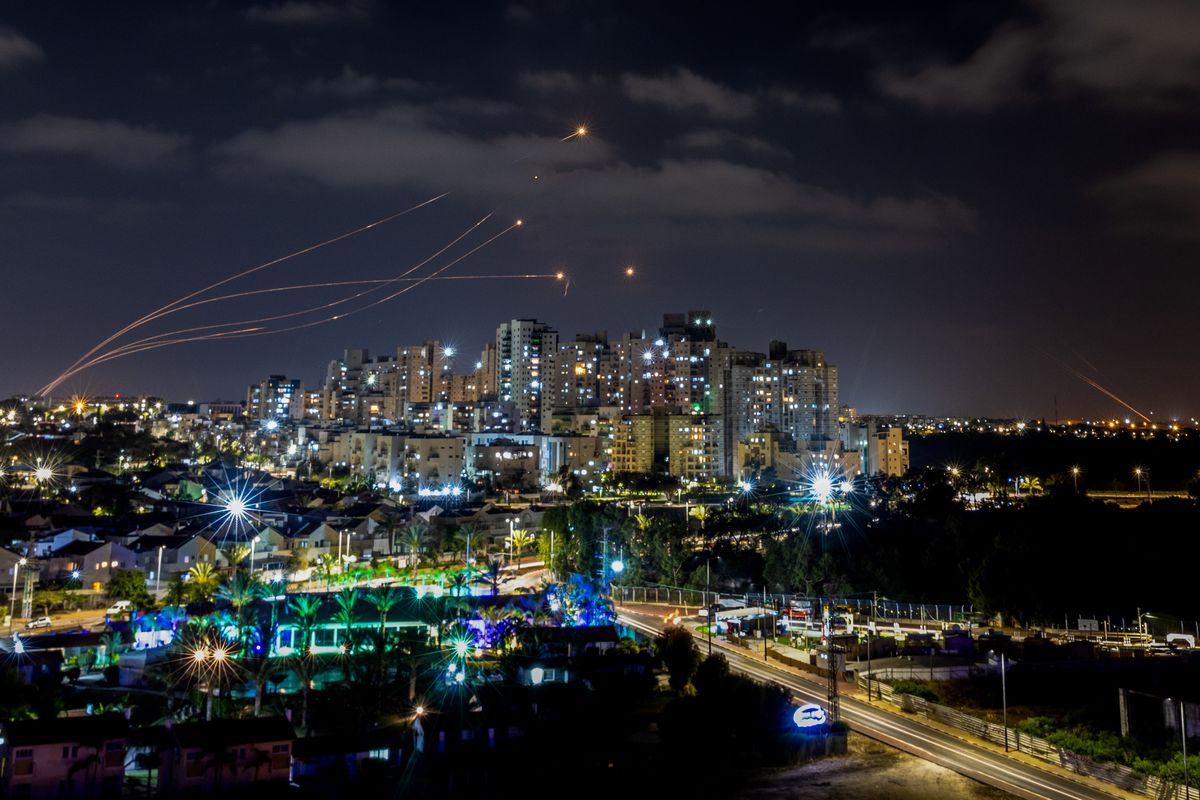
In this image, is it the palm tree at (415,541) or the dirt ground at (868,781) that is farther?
the palm tree at (415,541)

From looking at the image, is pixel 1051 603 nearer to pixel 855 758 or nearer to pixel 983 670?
pixel 983 670

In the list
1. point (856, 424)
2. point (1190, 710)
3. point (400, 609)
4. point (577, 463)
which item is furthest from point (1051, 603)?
point (856, 424)

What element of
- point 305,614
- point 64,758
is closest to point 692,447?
point 305,614

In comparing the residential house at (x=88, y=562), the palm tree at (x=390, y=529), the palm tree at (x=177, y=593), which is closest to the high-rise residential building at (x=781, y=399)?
the palm tree at (x=390, y=529)

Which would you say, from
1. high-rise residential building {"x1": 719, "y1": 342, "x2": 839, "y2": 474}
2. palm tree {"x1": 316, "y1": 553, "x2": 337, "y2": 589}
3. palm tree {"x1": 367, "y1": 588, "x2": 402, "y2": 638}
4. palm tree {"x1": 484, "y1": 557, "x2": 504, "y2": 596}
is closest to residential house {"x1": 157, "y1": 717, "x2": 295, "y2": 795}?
palm tree {"x1": 367, "y1": 588, "x2": 402, "y2": 638}

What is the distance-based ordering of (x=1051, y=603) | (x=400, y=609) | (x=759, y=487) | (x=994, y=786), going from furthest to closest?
(x=759, y=487)
(x=1051, y=603)
(x=400, y=609)
(x=994, y=786)

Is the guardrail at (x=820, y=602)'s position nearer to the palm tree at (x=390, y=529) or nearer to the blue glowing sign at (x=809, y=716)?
Result: the blue glowing sign at (x=809, y=716)

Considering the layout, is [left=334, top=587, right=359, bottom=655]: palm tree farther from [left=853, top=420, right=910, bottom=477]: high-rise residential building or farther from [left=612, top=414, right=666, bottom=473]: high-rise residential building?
[left=853, top=420, right=910, bottom=477]: high-rise residential building
